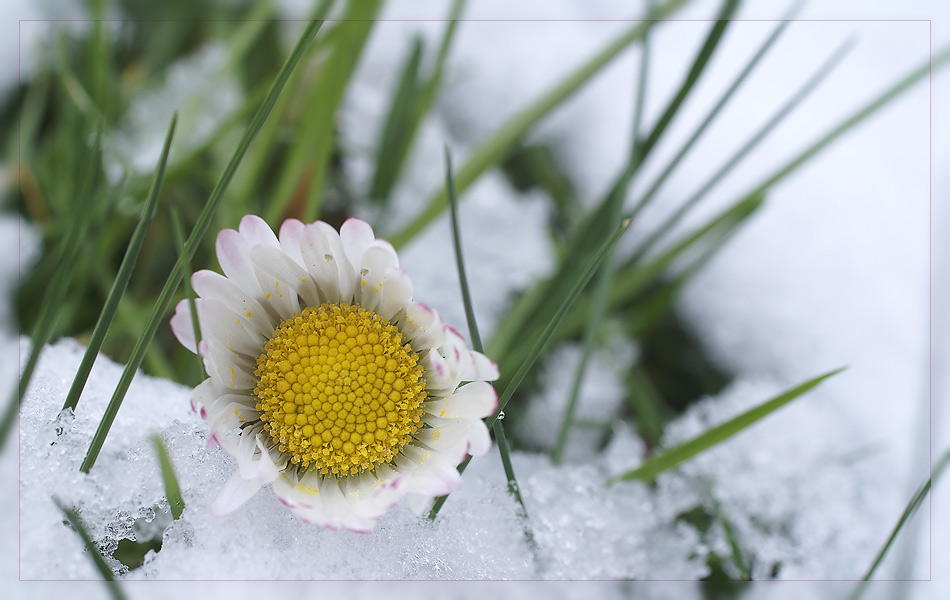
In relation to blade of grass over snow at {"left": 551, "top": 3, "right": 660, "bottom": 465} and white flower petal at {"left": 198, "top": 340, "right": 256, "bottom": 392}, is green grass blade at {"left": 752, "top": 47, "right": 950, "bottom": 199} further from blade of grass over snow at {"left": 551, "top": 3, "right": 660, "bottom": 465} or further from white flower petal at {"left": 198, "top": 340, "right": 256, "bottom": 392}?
white flower petal at {"left": 198, "top": 340, "right": 256, "bottom": 392}

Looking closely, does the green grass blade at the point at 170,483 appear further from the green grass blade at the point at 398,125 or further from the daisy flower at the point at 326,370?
the green grass blade at the point at 398,125

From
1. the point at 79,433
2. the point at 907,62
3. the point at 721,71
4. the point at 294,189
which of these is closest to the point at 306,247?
the point at 79,433

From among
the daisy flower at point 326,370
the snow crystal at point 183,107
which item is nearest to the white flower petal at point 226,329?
the daisy flower at point 326,370

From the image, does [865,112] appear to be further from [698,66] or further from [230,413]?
[230,413]

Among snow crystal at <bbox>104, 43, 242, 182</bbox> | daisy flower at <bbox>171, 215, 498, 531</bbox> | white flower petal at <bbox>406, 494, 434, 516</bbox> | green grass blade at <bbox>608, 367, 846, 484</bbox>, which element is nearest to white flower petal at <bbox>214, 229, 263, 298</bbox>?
daisy flower at <bbox>171, 215, 498, 531</bbox>

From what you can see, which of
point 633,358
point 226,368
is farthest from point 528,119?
point 226,368
